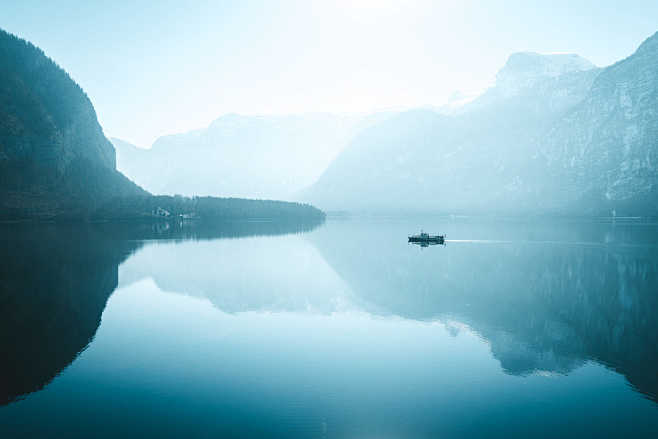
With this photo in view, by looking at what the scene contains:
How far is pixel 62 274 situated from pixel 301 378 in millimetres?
55811

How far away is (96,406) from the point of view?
25.8m

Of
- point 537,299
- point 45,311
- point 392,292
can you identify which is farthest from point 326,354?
point 537,299

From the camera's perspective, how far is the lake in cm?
2445

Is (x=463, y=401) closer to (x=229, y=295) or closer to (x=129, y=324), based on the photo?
(x=129, y=324)

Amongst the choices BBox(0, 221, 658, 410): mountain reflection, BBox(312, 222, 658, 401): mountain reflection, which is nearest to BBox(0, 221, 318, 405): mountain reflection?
BBox(0, 221, 658, 410): mountain reflection

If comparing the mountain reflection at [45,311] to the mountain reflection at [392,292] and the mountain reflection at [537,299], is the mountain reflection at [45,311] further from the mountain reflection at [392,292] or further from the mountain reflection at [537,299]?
the mountain reflection at [537,299]

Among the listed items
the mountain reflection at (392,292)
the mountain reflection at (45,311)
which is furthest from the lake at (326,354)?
the mountain reflection at (392,292)

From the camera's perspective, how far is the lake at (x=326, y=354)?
24.5m

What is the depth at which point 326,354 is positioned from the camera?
36781 millimetres

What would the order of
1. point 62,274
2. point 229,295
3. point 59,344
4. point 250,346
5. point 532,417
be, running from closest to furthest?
point 532,417
point 59,344
point 250,346
point 229,295
point 62,274

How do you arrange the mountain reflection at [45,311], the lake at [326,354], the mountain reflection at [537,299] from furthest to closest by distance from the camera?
the mountain reflection at [537,299] → the mountain reflection at [45,311] → the lake at [326,354]

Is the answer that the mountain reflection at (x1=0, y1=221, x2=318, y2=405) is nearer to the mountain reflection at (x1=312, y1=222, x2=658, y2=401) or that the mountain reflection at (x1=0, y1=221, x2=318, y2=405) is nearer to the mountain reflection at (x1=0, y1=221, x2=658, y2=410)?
the mountain reflection at (x1=0, y1=221, x2=658, y2=410)

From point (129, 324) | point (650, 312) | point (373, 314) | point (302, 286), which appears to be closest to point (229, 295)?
point (302, 286)

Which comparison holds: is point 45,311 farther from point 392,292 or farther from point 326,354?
point 392,292
